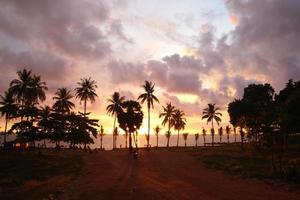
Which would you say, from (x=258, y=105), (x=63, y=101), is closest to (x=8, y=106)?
(x=63, y=101)

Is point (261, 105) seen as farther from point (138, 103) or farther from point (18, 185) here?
point (18, 185)

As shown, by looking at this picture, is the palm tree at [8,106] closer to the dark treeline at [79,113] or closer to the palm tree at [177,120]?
the dark treeline at [79,113]

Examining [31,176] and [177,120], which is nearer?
[31,176]

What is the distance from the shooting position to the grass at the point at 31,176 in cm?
2652

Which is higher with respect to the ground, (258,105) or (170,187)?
(258,105)

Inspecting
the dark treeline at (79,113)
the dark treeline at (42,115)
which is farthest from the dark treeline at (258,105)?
the dark treeline at (42,115)

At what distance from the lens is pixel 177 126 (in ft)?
363

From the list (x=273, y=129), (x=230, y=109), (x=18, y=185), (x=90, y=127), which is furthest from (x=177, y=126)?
(x=18, y=185)

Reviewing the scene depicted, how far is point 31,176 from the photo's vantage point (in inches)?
1470

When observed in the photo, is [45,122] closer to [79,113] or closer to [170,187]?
[79,113]

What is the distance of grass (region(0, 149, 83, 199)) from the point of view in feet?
87.0

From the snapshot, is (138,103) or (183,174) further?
(138,103)

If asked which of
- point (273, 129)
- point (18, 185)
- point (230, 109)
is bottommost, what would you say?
point (18, 185)

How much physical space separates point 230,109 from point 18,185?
5724cm
